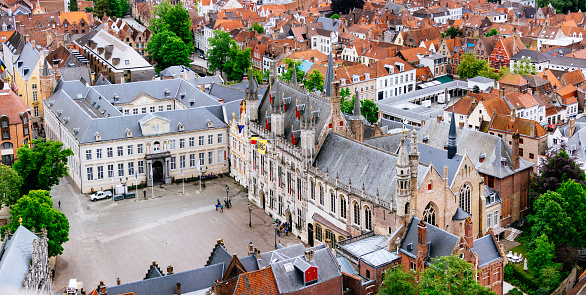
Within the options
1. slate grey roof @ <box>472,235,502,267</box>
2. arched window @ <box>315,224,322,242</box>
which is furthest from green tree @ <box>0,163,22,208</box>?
slate grey roof @ <box>472,235,502,267</box>

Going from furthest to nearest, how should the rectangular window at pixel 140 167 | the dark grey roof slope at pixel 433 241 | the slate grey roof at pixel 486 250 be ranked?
the rectangular window at pixel 140 167
the slate grey roof at pixel 486 250
the dark grey roof slope at pixel 433 241

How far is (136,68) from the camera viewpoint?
14888 centimetres

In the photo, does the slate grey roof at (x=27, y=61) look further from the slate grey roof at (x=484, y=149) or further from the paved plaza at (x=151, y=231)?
the slate grey roof at (x=484, y=149)

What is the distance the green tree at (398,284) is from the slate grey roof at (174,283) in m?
14.1

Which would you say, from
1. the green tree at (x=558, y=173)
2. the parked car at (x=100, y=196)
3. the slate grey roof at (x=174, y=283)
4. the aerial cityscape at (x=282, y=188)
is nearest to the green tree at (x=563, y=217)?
the aerial cityscape at (x=282, y=188)

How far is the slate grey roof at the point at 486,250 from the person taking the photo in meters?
68.9

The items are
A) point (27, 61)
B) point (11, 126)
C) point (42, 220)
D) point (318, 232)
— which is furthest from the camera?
point (27, 61)

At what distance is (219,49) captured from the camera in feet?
563

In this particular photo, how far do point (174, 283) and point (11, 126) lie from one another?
58006 millimetres

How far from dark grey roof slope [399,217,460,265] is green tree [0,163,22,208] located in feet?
156

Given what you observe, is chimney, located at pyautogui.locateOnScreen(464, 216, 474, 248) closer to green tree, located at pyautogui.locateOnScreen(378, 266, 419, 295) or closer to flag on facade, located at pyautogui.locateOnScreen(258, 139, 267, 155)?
green tree, located at pyautogui.locateOnScreen(378, 266, 419, 295)

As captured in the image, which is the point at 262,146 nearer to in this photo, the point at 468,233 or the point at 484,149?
the point at 484,149

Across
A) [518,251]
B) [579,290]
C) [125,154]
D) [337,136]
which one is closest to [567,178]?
[518,251]

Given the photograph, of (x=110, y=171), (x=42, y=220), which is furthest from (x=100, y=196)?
(x=42, y=220)
